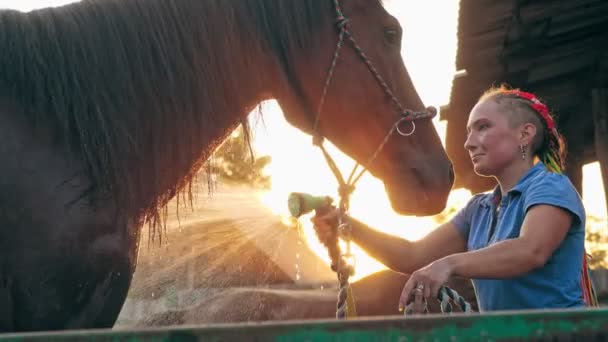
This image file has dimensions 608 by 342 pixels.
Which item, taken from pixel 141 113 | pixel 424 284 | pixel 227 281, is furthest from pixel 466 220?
pixel 227 281

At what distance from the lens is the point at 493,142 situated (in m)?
2.37

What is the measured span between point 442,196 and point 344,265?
0.54 meters

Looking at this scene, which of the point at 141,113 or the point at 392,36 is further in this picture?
the point at 392,36

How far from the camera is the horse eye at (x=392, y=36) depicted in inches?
101

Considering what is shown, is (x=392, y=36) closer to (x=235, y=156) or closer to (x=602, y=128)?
(x=235, y=156)

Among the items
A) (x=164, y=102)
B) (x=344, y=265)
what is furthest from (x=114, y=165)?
(x=344, y=265)

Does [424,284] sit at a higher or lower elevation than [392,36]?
lower

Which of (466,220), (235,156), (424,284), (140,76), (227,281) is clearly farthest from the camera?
(227,281)

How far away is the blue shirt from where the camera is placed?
2094 mm

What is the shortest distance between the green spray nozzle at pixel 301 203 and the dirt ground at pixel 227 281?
55.8 inches

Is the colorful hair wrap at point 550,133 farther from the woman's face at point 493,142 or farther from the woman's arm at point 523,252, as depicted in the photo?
the woman's arm at point 523,252

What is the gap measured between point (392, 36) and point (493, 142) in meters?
0.61

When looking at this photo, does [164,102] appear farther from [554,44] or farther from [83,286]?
[554,44]

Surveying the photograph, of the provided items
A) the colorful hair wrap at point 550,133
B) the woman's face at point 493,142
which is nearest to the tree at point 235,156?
the woman's face at point 493,142
